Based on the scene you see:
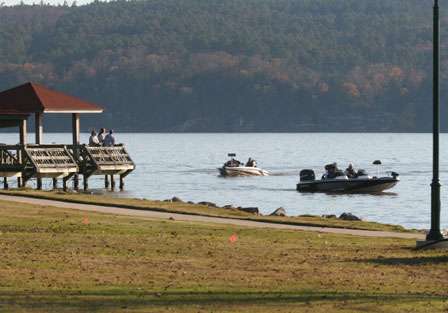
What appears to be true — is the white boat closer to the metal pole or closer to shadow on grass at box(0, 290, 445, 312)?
the metal pole

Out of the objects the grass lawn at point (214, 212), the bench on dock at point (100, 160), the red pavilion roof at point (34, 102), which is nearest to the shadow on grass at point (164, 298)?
the grass lawn at point (214, 212)

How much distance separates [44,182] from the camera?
239 ft

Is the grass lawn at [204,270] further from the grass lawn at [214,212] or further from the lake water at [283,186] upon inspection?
the lake water at [283,186]

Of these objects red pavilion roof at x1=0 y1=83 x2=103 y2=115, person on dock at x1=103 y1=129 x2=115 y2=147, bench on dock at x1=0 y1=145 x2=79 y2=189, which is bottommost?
bench on dock at x1=0 y1=145 x2=79 y2=189

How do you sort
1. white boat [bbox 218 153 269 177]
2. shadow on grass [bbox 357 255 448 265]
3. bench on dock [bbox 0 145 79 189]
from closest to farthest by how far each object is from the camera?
shadow on grass [bbox 357 255 448 265] → bench on dock [bbox 0 145 79 189] → white boat [bbox 218 153 269 177]

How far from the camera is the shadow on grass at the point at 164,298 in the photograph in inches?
648

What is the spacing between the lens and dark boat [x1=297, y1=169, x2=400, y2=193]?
73125 millimetres

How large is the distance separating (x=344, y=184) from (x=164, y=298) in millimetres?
56373

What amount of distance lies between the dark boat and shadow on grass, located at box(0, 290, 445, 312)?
55276 millimetres

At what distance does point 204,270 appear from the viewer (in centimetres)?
2027

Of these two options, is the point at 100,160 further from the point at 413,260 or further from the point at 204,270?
the point at 204,270

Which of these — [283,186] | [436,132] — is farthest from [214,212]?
[283,186]

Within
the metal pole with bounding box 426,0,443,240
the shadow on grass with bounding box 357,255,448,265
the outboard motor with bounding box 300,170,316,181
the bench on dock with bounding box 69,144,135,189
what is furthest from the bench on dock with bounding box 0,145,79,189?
the shadow on grass with bounding box 357,255,448,265

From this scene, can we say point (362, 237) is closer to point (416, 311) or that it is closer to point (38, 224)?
point (38, 224)
